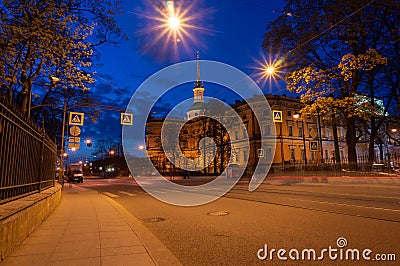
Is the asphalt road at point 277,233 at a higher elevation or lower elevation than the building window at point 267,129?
lower

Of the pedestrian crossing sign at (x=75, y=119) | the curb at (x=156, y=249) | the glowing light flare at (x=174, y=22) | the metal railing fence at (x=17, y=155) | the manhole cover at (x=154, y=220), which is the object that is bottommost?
the manhole cover at (x=154, y=220)

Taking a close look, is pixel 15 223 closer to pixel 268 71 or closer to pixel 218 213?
pixel 218 213

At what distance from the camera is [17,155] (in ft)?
19.7

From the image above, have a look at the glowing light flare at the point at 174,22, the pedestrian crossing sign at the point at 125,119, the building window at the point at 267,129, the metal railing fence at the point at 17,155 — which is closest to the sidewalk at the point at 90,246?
the metal railing fence at the point at 17,155

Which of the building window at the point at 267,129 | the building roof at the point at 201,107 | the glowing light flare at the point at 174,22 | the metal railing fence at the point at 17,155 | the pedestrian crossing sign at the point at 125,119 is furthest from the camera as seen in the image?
the building window at the point at 267,129

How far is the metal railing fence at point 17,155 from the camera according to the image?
507cm

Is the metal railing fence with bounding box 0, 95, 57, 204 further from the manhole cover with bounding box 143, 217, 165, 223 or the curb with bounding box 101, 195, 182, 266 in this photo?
the manhole cover with bounding box 143, 217, 165, 223

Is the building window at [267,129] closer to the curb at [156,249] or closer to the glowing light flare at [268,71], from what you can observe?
the glowing light flare at [268,71]

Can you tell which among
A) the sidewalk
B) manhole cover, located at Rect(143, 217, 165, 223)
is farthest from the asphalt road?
the sidewalk

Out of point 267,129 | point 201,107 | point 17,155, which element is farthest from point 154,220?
point 267,129

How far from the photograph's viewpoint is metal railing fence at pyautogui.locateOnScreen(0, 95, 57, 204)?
5.07 m

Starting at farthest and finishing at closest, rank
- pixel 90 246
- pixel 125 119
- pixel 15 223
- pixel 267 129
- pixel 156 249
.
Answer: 1. pixel 267 129
2. pixel 125 119
3. pixel 90 246
4. pixel 156 249
5. pixel 15 223

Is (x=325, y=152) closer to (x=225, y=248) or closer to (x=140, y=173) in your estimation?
(x=140, y=173)

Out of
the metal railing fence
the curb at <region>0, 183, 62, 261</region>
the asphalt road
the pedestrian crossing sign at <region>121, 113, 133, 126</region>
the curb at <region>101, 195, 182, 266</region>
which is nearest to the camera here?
the curb at <region>0, 183, 62, 261</region>
